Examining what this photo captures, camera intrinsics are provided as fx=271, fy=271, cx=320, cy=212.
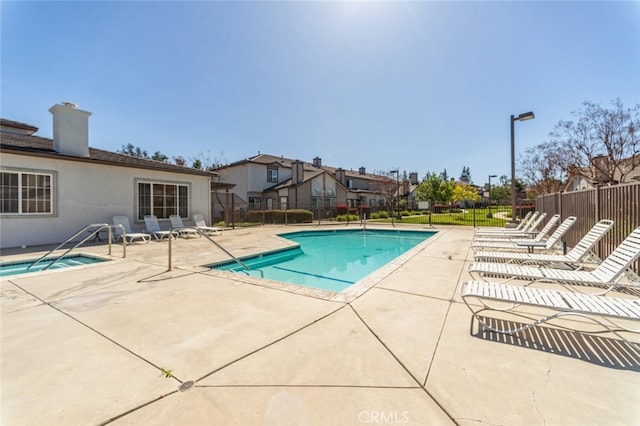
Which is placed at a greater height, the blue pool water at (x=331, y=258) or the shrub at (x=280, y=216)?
the shrub at (x=280, y=216)

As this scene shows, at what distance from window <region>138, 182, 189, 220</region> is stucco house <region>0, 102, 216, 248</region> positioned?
4cm

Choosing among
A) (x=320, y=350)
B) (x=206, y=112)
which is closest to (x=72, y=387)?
(x=320, y=350)

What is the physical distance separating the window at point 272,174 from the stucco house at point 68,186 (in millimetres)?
16347

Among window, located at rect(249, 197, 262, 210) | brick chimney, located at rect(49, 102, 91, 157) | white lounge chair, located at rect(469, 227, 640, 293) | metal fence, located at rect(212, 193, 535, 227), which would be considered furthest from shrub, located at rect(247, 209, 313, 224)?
white lounge chair, located at rect(469, 227, 640, 293)

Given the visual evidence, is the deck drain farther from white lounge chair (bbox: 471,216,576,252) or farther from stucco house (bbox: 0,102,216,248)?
stucco house (bbox: 0,102,216,248)

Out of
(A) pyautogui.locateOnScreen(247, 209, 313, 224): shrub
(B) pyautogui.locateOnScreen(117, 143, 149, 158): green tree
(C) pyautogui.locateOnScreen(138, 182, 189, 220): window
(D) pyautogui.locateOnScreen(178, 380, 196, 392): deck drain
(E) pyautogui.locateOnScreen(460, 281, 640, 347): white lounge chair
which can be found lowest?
(D) pyautogui.locateOnScreen(178, 380, 196, 392): deck drain

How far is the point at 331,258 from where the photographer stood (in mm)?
10711

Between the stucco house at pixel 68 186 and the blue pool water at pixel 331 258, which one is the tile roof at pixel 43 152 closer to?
the stucco house at pixel 68 186

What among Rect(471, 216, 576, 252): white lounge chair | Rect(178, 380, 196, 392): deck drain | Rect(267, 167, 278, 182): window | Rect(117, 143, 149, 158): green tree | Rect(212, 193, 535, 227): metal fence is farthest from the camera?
Rect(117, 143, 149, 158): green tree

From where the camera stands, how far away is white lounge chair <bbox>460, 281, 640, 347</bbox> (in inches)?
108

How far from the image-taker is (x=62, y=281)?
17.8 ft

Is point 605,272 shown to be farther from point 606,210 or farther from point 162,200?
point 162,200

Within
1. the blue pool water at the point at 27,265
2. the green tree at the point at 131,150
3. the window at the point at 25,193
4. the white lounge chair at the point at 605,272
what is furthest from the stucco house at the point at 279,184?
the green tree at the point at 131,150

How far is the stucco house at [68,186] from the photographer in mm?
9734
